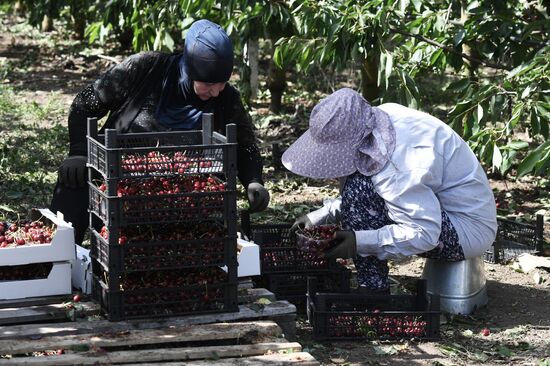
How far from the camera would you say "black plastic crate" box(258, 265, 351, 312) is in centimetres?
491

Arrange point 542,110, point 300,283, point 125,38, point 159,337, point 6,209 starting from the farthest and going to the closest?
point 125,38 → point 6,209 → point 542,110 → point 300,283 → point 159,337

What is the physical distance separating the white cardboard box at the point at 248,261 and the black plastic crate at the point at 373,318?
31 cm

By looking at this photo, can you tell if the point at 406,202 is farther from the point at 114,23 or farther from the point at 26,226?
the point at 114,23

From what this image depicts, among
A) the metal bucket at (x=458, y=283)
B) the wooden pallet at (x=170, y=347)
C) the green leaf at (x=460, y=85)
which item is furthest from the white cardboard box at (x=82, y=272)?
the green leaf at (x=460, y=85)

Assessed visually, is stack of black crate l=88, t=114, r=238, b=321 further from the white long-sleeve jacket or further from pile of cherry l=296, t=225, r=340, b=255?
the white long-sleeve jacket

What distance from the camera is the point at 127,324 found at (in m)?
4.23

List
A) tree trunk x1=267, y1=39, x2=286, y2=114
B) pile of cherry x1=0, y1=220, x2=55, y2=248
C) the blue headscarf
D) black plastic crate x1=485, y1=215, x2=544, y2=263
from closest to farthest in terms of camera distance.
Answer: pile of cherry x1=0, y1=220, x2=55, y2=248 → the blue headscarf → black plastic crate x1=485, y1=215, x2=544, y2=263 → tree trunk x1=267, y1=39, x2=286, y2=114

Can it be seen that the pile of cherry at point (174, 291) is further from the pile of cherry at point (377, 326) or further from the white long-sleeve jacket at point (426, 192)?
the white long-sleeve jacket at point (426, 192)

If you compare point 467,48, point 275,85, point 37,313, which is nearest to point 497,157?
point 467,48

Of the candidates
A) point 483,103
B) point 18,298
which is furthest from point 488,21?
point 18,298

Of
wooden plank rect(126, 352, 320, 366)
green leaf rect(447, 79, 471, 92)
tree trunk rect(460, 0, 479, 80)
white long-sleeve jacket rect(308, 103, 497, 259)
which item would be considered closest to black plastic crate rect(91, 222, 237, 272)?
wooden plank rect(126, 352, 320, 366)

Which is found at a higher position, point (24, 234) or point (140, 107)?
point (140, 107)

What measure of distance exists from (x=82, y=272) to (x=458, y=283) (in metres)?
1.82

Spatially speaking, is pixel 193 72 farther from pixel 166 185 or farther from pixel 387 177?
pixel 387 177
